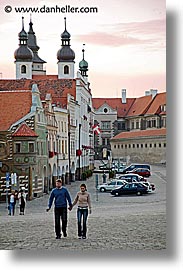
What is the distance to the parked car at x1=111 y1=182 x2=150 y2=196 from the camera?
5.67 meters

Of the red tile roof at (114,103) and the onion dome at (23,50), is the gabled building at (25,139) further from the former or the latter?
the red tile roof at (114,103)

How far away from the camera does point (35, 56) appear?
557cm

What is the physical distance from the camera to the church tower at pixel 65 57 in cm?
545

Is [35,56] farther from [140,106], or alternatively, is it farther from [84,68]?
[140,106]

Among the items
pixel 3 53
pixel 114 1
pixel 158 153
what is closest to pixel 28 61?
pixel 3 53

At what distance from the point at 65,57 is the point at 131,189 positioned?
1.31 meters

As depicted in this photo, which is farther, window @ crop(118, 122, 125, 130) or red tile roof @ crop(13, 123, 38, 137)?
window @ crop(118, 122, 125, 130)

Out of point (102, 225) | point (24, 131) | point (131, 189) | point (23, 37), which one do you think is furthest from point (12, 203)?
point (23, 37)

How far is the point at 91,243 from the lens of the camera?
503cm

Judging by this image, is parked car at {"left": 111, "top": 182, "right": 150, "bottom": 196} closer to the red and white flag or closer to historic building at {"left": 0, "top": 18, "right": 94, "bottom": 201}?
historic building at {"left": 0, "top": 18, "right": 94, "bottom": 201}

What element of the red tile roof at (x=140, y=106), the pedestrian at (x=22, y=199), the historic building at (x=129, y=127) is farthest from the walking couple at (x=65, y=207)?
the red tile roof at (x=140, y=106)

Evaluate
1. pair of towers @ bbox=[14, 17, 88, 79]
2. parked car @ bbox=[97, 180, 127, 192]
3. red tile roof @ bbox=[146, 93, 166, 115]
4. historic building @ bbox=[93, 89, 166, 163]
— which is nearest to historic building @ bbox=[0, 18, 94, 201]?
pair of towers @ bbox=[14, 17, 88, 79]

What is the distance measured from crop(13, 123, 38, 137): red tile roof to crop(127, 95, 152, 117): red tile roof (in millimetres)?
1001

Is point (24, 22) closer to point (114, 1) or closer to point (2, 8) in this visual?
point (2, 8)
